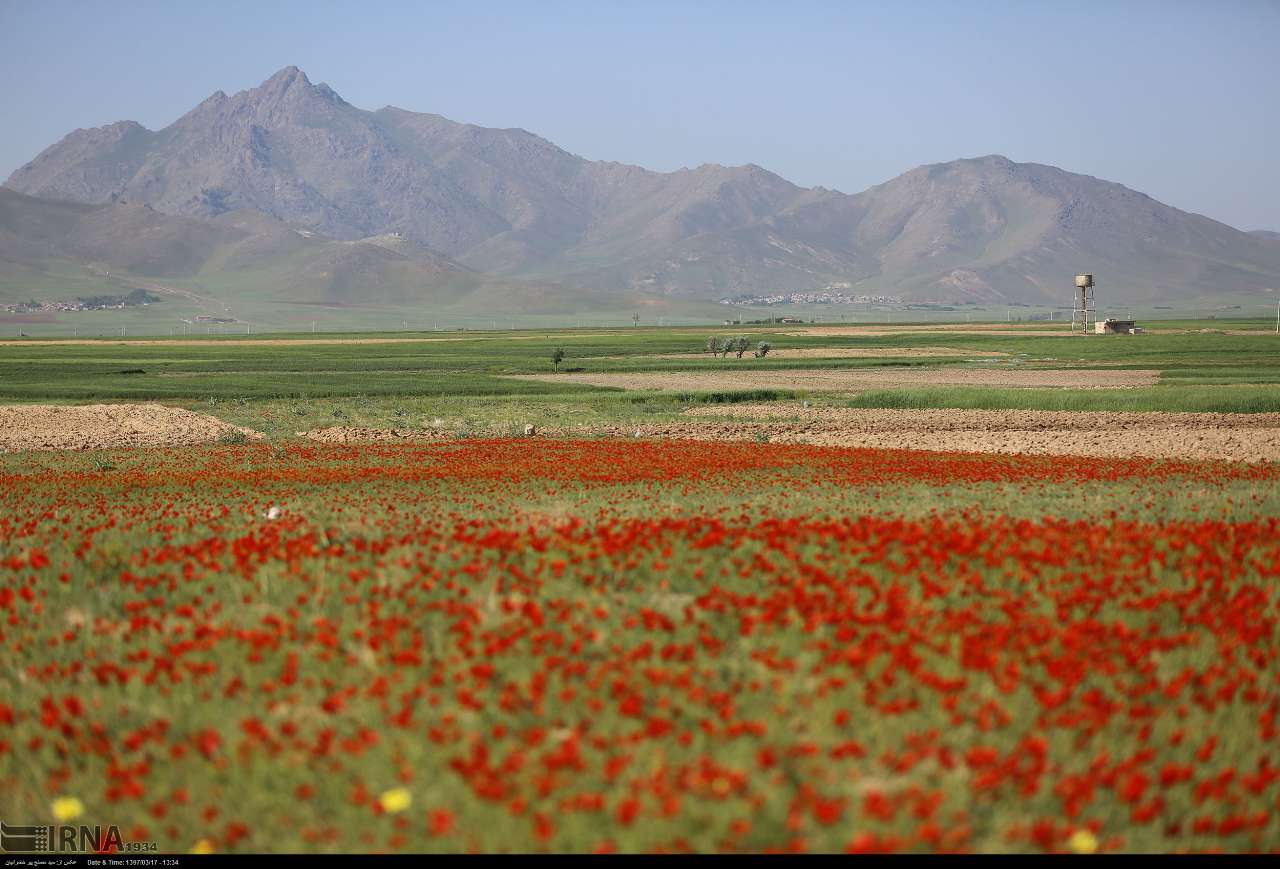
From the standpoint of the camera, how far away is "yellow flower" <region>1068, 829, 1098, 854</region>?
695 centimetres

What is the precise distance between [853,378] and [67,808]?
7428 centimetres

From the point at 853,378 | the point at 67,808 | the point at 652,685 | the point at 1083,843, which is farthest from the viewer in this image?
the point at 853,378

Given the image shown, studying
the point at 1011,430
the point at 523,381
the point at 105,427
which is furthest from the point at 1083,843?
the point at 523,381

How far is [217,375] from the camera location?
85.0m

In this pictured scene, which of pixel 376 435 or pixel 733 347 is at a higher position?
pixel 733 347

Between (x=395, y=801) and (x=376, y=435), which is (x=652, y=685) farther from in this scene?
(x=376, y=435)

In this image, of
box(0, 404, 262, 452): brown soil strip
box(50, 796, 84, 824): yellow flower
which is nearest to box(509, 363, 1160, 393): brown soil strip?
box(0, 404, 262, 452): brown soil strip

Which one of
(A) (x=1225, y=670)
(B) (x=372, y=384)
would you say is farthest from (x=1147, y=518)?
(B) (x=372, y=384)

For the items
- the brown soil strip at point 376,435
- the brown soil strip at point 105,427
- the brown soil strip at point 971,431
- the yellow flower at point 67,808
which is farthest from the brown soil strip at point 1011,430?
the yellow flower at point 67,808

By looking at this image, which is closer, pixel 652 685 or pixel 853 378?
pixel 652 685

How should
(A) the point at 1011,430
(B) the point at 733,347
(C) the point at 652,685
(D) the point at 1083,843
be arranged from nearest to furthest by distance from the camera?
(D) the point at 1083,843
(C) the point at 652,685
(A) the point at 1011,430
(B) the point at 733,347

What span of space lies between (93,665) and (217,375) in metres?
79.3

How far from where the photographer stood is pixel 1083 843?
694cm
